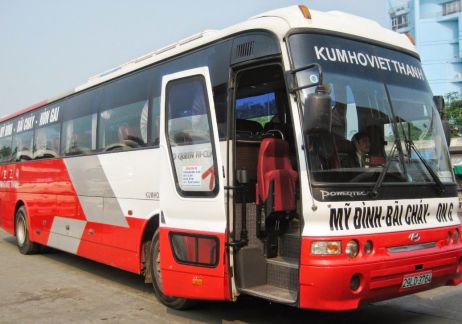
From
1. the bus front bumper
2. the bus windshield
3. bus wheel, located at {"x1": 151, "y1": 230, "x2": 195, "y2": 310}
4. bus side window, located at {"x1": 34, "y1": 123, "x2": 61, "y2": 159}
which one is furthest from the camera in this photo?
bus side window, located at {"x1": 34, "y1": 123, "x2": 61, "y2": 159}

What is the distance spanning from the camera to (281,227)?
18.9ft

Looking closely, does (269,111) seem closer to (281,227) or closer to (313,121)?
(281,227)

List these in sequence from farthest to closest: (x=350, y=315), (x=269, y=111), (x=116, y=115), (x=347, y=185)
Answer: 1. (x=116, y=115)
2. (x=269, y=111)
3. (x=350, y=315)
4. (x=347, y=185)

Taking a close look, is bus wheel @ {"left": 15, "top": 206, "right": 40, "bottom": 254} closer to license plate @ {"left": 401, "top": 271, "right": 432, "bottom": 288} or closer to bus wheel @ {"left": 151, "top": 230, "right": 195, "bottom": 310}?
bus wheel @ {"left": 151, "top": 230, "right": 195, "bottom": 310}

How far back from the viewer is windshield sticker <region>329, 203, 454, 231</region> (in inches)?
194

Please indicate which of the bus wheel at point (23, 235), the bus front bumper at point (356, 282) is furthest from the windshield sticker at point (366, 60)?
the bus wheel at point (23, 235)

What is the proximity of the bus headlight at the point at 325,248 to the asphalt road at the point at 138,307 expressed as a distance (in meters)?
1.73

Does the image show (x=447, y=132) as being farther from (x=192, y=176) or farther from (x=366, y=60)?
(x=192, y=176)

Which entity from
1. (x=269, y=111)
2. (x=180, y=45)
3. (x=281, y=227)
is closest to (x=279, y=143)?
(x=281, y=227)

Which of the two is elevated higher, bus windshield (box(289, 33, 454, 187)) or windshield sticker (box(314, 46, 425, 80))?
windshield sticker (box(314, 46, 425, 80))

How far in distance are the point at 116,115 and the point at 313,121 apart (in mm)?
4469

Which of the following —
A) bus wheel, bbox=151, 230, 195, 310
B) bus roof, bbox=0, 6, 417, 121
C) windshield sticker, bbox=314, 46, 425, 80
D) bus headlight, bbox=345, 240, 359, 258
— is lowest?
bus wheel, bbox=151, 230, 195, 310

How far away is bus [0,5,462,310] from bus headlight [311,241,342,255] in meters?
0.01

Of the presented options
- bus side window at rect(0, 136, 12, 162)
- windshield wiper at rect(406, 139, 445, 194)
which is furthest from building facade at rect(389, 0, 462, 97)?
windshield wiper at rect(406, 139, 445, 194)
